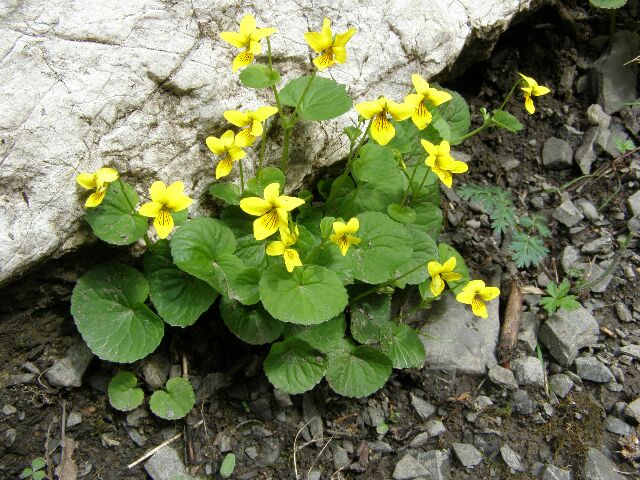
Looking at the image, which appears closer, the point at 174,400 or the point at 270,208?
the point at 270,208

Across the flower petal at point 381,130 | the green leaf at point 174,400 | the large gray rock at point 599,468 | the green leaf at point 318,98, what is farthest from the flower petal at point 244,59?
the large gray rock at point 599,468

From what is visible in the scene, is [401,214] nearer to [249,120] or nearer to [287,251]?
[287,251]

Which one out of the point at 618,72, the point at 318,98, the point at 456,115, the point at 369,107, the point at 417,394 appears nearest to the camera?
the point at 369,107

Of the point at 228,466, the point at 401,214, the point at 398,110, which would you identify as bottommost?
the point at 228,466

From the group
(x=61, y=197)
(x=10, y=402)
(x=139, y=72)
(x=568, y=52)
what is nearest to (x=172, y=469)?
(x=10, y=402)

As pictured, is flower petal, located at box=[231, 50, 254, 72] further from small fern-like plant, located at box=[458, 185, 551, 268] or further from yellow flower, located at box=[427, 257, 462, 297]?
small fern-like plant, located at box=[458, 185, 551, 268]

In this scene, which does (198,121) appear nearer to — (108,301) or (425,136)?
(108,301)

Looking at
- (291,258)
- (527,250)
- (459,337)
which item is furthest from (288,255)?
(527,250)
